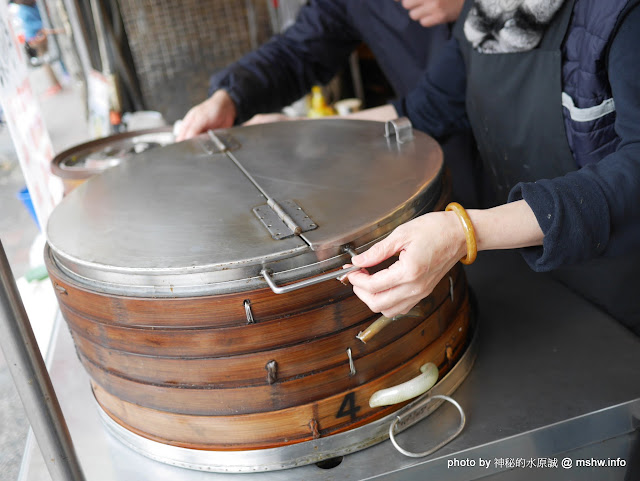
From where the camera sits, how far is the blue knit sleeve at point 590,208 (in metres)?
1.01

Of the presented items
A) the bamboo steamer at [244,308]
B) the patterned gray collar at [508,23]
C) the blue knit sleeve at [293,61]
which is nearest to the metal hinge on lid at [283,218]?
the bamboo steamer at [244,308]

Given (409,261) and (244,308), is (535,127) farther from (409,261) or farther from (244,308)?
(244,308)

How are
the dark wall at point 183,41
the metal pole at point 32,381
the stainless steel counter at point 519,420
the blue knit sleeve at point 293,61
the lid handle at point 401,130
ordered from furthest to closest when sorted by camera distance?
the dark wall at point 183,41 → the blue knit sleeve at point 293,61 → the lid handle at point 401,130 → the stainless steel counter at point 519,420 → the metal pole at point 32,381

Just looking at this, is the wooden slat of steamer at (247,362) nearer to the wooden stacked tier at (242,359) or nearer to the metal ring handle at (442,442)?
the wooden stacked tier at (242,359)

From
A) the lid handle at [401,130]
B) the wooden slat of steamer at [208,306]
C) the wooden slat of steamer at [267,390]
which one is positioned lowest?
the wooden slat of steamer at [267,390]

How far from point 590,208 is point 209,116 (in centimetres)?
142

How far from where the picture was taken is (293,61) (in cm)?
246

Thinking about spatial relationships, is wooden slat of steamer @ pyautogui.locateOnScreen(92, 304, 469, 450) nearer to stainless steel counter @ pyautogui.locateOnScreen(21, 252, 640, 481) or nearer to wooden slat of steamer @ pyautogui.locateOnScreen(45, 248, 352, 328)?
stainless steel counter @ pyautogui.locateOnScreen(21, 252, 640, 481)

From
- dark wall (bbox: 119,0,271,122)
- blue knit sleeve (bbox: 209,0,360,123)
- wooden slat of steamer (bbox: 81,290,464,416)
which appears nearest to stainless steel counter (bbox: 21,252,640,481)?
wooden slat of steamer (bbox: 81,290,464,416)

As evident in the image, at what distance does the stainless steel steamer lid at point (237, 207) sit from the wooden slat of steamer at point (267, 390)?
0.20 m

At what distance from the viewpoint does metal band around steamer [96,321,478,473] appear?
1.15m

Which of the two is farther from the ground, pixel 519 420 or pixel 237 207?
pixel 237 207

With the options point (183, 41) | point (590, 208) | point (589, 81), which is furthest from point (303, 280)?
point (183, 41)

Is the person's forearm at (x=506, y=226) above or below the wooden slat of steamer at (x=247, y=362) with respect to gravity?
above
